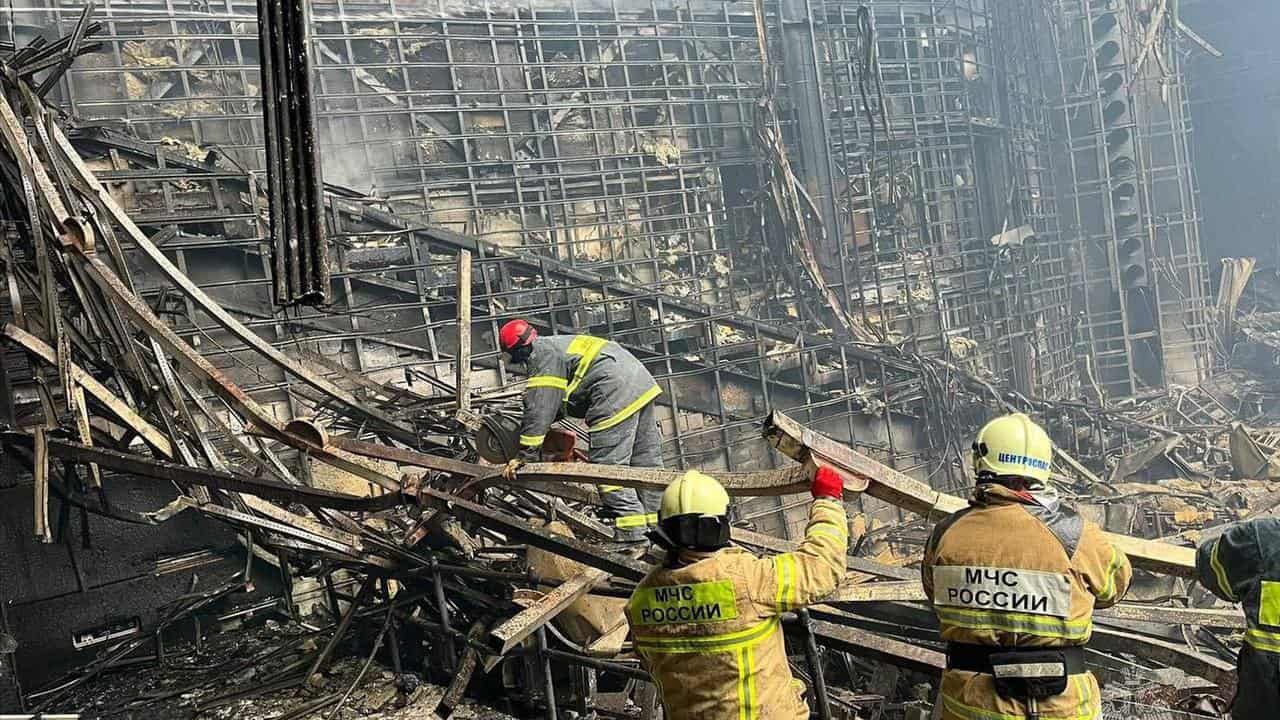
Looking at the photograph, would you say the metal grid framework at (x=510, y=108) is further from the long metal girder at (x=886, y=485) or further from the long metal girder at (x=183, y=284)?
the long metal girder at (x=886, y=485)

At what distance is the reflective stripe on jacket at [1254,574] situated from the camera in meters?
2.85

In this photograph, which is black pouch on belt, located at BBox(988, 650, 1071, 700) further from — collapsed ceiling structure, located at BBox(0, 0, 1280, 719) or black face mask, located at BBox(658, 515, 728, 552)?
black face mask, located at BBox(658, 515, 728, 552)

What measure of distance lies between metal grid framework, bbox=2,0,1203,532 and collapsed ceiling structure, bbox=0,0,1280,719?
69 mm

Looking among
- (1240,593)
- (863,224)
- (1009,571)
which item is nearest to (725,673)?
(1009,571)

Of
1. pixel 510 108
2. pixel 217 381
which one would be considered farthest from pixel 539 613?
pixel 510 108

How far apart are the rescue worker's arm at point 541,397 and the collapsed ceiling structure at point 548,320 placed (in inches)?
16.4

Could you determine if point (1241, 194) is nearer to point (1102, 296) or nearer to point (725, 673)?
point (1102, 296)

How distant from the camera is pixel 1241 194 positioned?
2689cm

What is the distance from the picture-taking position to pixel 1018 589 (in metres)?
2.73

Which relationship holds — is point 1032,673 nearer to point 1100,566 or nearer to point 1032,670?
point 1032,670

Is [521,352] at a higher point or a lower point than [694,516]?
higher

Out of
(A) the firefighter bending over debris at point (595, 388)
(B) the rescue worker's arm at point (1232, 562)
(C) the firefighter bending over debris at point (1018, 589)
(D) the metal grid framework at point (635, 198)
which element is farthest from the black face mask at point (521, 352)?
(B) the rescue worker's arm at point (1232, 562)

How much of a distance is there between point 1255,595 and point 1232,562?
11cm

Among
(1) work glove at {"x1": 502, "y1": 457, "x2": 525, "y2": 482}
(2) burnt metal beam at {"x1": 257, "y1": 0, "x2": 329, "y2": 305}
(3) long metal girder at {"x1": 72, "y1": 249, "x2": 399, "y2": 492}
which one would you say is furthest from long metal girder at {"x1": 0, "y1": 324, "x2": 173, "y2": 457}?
(1) work glove at {"x1": 502, "y1": 457, "x2": 525, "y2": 482}
